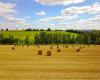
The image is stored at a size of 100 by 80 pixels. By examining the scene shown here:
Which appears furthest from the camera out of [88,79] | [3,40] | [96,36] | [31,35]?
[31,35]

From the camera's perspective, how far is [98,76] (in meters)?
17.8

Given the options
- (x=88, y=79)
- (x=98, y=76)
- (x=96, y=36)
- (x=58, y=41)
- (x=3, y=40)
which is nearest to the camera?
(x=88, y=79)

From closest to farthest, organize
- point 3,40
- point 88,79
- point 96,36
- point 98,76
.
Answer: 1. point 88,79
2. point 98,76
3. point 3,40
4. point 96,36

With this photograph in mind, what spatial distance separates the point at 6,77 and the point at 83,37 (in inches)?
6026

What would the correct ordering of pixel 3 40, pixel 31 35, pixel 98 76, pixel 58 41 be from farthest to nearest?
pixel 31 35 < pixel 58 41 < pixel 3 40 < pixel 98 76

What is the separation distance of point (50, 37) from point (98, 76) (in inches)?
5938

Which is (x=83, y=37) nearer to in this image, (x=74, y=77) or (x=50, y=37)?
(x=50, y=37)

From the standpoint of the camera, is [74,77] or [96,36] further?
[96,36]

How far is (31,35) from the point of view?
7849 inches

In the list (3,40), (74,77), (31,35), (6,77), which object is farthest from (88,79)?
(31,35)

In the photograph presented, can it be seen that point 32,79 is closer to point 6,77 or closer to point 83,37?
point 6,77

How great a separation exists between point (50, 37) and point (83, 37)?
2007cm

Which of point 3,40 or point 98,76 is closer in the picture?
point 98,76

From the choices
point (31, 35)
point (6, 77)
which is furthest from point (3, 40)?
point (6, 77)
